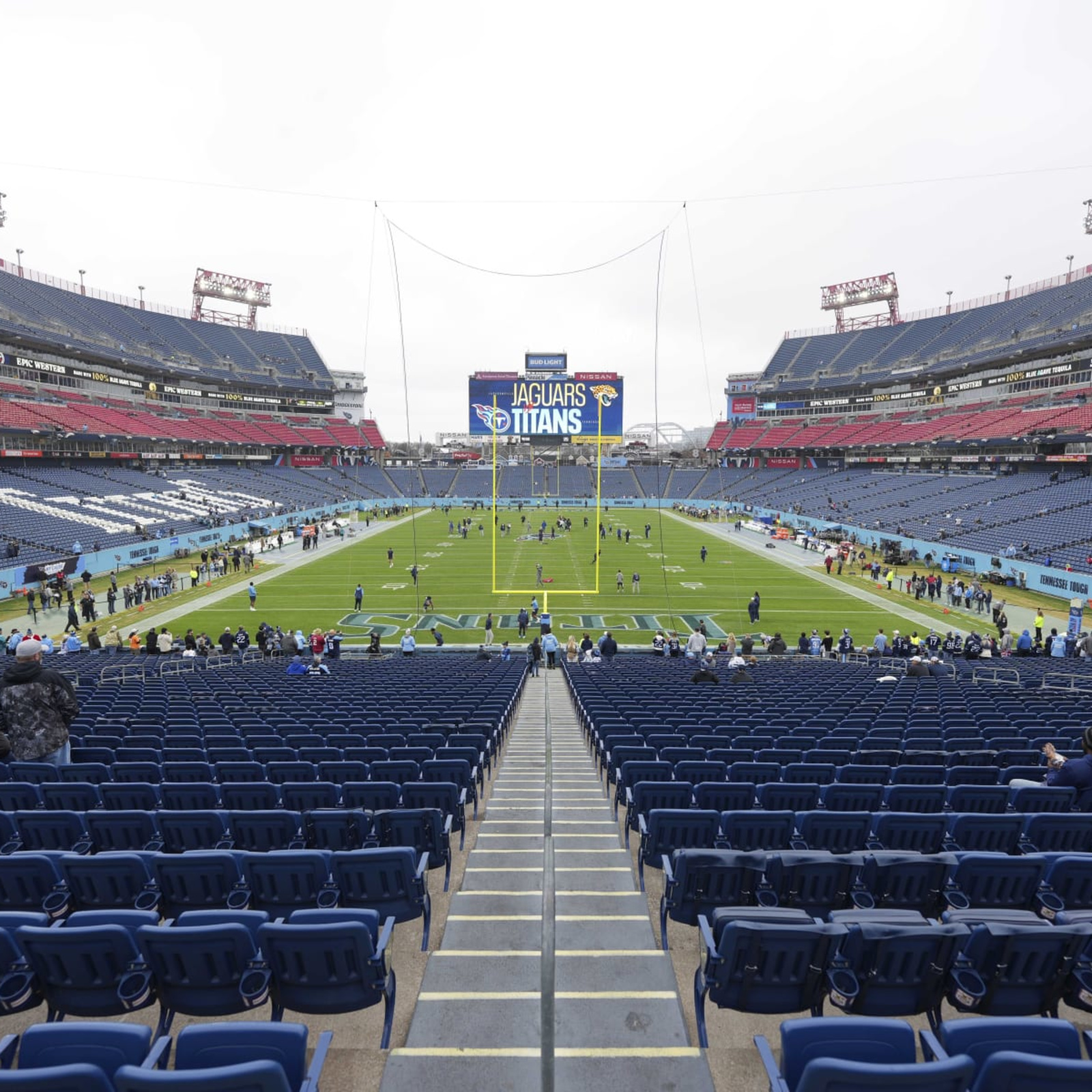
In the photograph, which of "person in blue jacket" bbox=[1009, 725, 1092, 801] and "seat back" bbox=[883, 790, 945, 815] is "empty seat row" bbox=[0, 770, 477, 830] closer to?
"seat back" bbox=[883, 790, 945, 815]

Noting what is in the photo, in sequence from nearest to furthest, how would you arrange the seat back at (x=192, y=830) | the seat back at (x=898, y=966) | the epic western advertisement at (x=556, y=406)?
1. the seat back at (x=898, y=966)
2. the seat back at (x=192, y=830)
3. the epic western advertisement at (x=556, y=406)

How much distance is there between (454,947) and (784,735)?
5.52 metres

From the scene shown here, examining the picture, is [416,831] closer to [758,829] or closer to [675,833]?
[675,833]

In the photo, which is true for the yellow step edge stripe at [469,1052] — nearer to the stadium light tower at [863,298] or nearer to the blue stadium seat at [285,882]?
the blue stadium seat at [285,882]

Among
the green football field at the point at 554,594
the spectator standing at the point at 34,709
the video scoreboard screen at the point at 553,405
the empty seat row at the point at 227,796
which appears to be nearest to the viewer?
the empty seat row at the point at 227,796

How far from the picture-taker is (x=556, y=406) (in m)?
65.8

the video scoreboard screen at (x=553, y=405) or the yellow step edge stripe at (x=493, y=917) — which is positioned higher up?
the video scoreboard screen at (x=553, y=405)

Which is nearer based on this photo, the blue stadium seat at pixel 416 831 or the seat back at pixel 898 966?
the seat back at pixel 898 966

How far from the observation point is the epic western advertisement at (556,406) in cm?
6175

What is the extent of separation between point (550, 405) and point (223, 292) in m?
54.3

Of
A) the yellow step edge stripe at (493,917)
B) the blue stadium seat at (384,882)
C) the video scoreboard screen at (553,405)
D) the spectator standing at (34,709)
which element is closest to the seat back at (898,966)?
the yellow step edge stripe at (493,917)

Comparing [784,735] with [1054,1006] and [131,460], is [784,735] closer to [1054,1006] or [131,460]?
[1054,1006]

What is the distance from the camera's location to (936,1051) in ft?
7.65

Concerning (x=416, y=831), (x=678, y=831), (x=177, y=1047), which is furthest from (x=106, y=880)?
(x=678, y=831)
